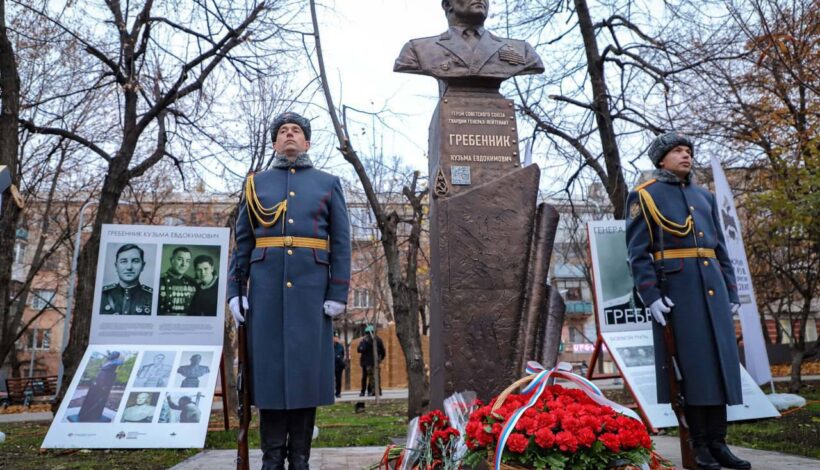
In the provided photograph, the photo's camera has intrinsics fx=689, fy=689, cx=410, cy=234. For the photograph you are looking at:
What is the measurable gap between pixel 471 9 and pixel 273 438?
3.20m

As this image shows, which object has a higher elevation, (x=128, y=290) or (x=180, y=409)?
(x=128, y=290)

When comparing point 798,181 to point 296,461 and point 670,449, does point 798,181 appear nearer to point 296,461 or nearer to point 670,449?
point 670,449

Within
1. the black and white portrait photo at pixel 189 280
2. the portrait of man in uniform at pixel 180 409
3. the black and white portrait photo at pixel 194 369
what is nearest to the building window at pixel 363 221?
the black and white portrait photo at pixel 189 280

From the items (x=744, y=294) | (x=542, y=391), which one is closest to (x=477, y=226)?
(x=542, y=391)

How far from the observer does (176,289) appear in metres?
7.00

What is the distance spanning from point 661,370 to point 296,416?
2271 mm

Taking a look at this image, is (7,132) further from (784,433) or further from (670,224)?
(784,433)

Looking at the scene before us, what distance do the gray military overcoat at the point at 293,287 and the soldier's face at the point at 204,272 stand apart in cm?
335

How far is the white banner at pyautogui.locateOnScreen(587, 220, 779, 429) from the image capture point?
21.2 feet

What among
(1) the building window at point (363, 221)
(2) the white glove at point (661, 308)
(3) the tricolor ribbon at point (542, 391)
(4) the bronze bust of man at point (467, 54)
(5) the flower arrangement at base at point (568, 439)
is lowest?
(5) the flower arrangement at base at point (568, 439)

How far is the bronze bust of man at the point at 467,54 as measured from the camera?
4820 mm

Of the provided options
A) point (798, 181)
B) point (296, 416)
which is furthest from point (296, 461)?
point (798, 181)

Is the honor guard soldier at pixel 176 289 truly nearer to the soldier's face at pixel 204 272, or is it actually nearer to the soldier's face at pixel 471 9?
the soldier's face at pixel 204 272

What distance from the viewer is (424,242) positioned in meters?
29.9
